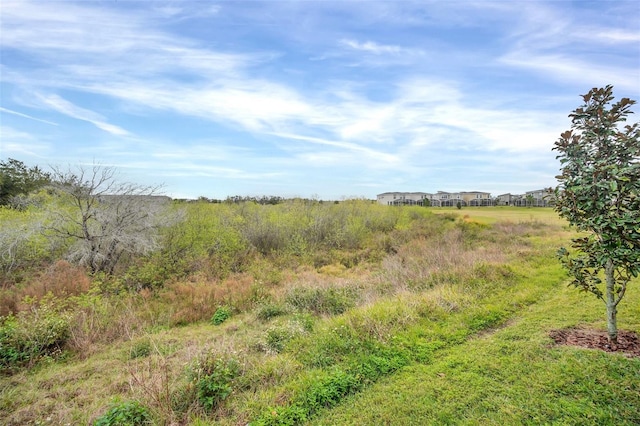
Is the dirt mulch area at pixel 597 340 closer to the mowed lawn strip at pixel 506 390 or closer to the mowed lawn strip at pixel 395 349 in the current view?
the mowed lawn strip at pixel 506 390

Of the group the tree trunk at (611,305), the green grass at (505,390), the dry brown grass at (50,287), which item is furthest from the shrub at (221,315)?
the tree trunk at (611,305)

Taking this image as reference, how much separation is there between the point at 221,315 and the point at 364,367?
538 centimetres

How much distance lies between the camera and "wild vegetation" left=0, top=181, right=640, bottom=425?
11.1 ft

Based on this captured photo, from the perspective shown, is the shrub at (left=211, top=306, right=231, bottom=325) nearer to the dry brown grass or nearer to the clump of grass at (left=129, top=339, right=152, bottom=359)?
the clump of grass at (left=129, top=339, right=152, bottom=359)

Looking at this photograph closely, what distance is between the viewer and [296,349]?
4.94m

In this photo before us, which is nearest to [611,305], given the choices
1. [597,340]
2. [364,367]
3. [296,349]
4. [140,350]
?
[597,340]

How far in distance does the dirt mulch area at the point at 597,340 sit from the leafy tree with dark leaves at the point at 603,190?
16 cm

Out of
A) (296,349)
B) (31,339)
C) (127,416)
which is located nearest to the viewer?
(127,416)

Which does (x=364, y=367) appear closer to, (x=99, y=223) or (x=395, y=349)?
(x=395, y=349)

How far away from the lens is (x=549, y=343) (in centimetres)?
445

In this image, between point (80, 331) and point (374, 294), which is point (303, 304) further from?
point (80, 331)

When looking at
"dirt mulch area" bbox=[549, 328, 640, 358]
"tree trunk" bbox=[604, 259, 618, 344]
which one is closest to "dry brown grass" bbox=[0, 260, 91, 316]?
"dirt mulch area" bbox=[549, 328, 640, 358]

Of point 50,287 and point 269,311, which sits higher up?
point 50,287

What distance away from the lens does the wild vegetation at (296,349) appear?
3.37 m
